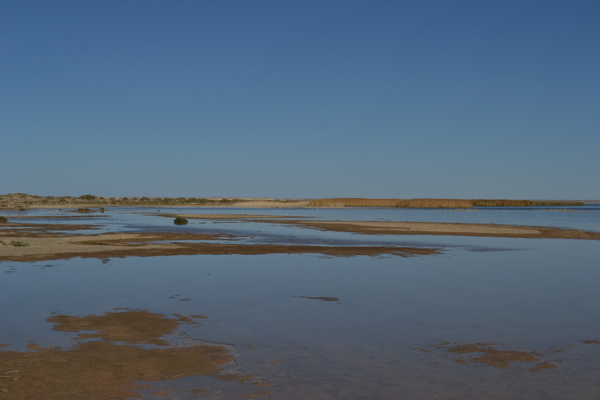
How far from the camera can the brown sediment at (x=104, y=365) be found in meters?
7.06

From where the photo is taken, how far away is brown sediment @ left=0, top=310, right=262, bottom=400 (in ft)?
23.2

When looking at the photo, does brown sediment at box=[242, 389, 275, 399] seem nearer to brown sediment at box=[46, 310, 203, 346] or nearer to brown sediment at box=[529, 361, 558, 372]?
brown sediment at box=[46, 310, 203, 346]

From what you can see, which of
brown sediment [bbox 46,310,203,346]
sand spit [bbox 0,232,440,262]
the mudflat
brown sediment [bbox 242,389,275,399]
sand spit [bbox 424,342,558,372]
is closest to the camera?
brown sediment [bbox 242,389,275,399]

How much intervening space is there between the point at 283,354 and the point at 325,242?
884 inches

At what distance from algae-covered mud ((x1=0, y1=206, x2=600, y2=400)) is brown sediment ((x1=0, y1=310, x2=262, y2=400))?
0.03 m

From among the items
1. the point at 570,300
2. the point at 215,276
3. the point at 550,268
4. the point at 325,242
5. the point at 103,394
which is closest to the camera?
the point at 103,394

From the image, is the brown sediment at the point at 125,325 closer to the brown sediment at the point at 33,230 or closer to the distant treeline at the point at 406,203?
the brown sediment at the point at 33,230

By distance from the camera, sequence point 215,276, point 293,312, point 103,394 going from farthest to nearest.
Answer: point 215,276, point 293,312, point 103,394

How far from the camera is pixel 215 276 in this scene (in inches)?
696

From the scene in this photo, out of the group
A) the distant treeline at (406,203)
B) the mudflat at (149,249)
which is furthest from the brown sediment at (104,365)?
the distant treeline at (406,203)

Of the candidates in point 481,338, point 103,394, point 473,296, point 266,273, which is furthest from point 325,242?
point 103,394

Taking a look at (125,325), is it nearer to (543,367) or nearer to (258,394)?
(258,394)

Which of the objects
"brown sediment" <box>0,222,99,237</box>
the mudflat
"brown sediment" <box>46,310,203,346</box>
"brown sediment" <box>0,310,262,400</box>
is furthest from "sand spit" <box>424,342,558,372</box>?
"brown sediment" <box>0,222,99,237</box>

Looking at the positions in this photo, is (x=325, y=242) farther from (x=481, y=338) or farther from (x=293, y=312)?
(x=481, y=338)
